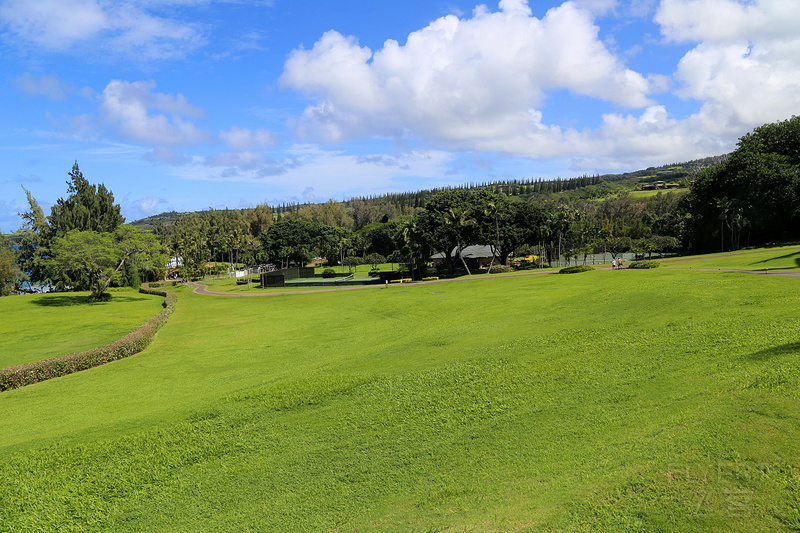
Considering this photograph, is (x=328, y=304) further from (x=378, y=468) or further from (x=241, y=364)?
(x=378, y=468)

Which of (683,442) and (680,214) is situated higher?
(680,214)

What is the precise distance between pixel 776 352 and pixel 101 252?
6275 cm

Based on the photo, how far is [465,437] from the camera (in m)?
9.61

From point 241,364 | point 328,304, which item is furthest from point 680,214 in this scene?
point 241,364

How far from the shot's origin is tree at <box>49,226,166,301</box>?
2063 inches

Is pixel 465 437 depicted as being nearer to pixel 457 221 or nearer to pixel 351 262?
pixel 457 221

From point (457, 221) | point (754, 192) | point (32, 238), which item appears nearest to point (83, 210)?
point (32, 238)

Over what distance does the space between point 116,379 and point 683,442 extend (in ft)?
71.6

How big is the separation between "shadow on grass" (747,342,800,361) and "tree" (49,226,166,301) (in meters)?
61.4

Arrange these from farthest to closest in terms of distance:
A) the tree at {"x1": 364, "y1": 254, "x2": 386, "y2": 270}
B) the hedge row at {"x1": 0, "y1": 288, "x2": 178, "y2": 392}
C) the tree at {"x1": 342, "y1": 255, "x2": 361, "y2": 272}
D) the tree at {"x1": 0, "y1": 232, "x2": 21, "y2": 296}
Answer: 1. the tree at {"x1": 364, "y1": 254, "x2": 386, "y2": 270}
2. the tree at {"x1": 342, "y1": 255, "x2": 361, "y2": 272}
3. the tree at {"x1": 0, "y1": 232, "x2": 21, "y2": 296}
4. the hedge row at {"x1": 0, "y1": 288, "x2": 178, "y2": 392}

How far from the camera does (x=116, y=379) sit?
20188 mm

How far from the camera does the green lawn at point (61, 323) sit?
94.6 feet

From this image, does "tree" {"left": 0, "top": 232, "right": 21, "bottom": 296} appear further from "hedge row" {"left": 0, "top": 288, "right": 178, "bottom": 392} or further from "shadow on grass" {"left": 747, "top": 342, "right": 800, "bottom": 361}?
"shadow on grass" {"left": 747, "top": 342, "right": 800, "bottom": 361}

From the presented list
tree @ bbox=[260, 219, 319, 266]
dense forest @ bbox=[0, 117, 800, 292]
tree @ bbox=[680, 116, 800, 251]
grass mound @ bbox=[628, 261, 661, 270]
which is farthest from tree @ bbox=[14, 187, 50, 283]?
tree @ bbox=[680, 116, 800, 251]
